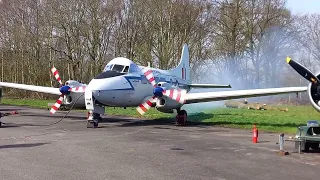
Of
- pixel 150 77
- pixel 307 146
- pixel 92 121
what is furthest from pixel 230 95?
pixel 307 146

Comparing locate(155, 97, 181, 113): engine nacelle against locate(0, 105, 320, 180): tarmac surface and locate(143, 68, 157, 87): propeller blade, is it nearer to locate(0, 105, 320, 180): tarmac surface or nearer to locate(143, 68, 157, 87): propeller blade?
locate(143, 68, 157, 87): propeller blade

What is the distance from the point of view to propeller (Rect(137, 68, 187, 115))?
19844 mm

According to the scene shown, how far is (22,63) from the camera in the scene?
47219 millimetres

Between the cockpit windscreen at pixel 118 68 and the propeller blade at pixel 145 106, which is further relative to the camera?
the propeller blade at pixel 145 106

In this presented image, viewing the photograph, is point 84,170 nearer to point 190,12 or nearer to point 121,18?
point 190,12

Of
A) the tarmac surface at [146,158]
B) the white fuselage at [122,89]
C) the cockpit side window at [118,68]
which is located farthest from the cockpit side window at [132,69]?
the tarmac surface at [146,158]

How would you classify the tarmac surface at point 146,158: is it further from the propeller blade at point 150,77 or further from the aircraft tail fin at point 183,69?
the aircraft tail fin at point 183,69

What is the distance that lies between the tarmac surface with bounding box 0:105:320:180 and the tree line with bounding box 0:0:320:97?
26311 mm

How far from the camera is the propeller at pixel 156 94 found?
19.8 m

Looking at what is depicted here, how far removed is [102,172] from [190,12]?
117 feet

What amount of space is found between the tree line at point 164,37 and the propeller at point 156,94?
1979 centimetres

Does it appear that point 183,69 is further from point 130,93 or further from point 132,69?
point 130,93

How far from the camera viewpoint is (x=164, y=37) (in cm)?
4203

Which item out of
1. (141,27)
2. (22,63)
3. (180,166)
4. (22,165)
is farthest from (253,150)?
(22,63)
